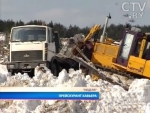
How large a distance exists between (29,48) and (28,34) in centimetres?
37

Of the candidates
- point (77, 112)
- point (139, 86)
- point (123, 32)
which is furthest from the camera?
point (123, 32)

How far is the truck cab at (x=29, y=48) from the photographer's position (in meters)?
11.2

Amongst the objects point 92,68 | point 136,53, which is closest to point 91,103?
point 92,68

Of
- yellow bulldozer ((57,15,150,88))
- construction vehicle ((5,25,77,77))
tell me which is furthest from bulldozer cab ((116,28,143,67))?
construction vehicle ((5,25,77,77))

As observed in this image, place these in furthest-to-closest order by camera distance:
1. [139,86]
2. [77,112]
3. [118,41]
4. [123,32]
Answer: [118,41]
[123,32]
[139,86]
[77,112]

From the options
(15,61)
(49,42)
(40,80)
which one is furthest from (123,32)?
(40,80)

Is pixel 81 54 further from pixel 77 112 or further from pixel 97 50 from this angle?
pixel 77 112

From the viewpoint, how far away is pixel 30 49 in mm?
11281

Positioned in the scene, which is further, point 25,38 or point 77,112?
point 25,38

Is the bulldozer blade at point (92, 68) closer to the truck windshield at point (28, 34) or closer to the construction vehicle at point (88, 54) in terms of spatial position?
the construction vehicle at point (88, 54)

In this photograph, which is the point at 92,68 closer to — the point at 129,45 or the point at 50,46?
the point at 129,45

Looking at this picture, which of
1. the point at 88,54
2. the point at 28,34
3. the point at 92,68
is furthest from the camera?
the point at 88,54

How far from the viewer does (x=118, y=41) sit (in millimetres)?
12055

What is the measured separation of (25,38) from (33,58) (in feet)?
1.80
